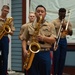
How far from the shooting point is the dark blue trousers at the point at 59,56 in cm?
784

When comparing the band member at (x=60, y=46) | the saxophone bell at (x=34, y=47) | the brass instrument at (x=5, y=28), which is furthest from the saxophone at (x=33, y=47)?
the band member at (x=60, y=46)

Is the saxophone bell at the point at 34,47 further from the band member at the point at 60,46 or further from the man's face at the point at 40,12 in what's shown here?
the band member at the point at 60,46

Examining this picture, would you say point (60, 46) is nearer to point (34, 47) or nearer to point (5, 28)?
point (5, 28)

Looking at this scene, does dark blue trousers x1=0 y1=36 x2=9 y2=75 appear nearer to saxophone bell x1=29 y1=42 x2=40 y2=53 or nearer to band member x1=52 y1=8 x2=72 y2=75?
band member x1=52 y1=8 x2=72 y2=75

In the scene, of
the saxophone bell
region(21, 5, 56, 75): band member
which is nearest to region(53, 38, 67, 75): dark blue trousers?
region(21, 5, 56, 75): band member

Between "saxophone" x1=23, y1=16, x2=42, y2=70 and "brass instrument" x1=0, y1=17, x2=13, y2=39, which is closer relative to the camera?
"saxophone" x1=23, y1=16, x2=42, y2=70

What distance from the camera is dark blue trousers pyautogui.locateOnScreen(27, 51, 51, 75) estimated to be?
5395 millimetres

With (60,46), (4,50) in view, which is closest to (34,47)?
(4,50)

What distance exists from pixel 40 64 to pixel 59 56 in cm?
254

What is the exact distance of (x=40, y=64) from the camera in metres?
5.41

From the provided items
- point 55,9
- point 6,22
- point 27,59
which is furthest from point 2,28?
point 55,9

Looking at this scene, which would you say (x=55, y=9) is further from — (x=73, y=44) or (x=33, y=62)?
(x=33, y=62)

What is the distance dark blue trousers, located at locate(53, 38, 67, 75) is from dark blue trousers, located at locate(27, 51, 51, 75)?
2.36 meters

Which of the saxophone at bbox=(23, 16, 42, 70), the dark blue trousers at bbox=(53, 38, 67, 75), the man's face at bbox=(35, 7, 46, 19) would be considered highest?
the man's face at bbox=(35, 7, 46, 19)
